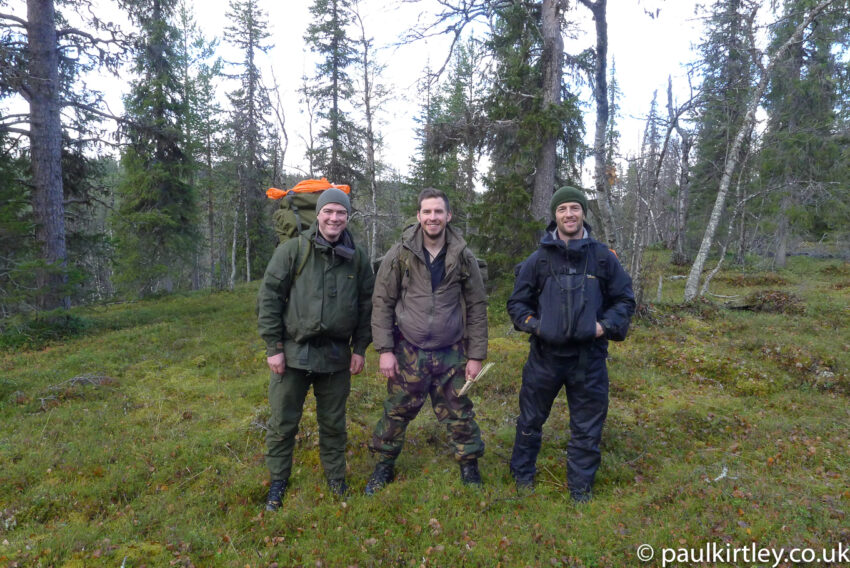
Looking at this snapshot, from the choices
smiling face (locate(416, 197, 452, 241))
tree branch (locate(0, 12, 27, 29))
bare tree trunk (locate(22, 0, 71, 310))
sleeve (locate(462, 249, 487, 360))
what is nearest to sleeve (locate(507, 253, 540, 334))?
sleeve (locate(462, 249, 487, 360))

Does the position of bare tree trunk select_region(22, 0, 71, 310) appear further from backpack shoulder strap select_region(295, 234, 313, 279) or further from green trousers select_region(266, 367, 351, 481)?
backpack shoulder strap select_region(295, 234, 313, 279)

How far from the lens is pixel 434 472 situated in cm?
458

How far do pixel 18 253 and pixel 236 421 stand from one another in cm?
941

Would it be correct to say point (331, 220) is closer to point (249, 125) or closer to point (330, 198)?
point (330, 198)

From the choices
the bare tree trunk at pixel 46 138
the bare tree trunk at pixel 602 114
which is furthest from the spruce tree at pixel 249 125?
the bare tree trunk at pixel 602 114

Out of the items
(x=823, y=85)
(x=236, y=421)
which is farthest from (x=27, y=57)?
(x=823, y=85)

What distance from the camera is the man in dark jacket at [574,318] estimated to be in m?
3.82

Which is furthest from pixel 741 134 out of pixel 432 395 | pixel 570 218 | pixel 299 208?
pixel 299 208

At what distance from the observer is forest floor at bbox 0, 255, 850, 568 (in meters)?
3.37

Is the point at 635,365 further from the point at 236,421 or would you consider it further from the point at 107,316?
the point at 107,316

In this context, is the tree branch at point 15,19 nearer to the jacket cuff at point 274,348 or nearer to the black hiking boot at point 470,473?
the jacket cuff at point 274,348

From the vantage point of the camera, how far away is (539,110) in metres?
11.2

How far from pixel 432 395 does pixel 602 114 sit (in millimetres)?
8402

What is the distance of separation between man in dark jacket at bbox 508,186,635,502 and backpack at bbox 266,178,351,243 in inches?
82.9
